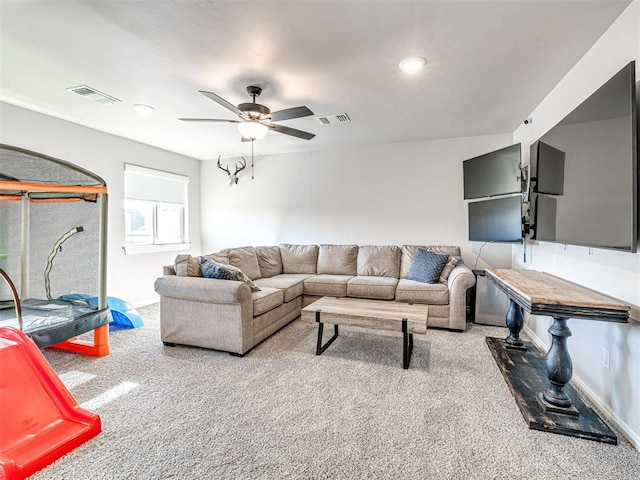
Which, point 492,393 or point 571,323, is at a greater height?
point 571,323

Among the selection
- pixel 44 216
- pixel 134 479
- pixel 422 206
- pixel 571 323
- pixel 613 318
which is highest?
pixel 422 206

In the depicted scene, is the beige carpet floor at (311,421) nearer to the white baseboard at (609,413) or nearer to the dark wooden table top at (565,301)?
the white baseboard at (609,413)

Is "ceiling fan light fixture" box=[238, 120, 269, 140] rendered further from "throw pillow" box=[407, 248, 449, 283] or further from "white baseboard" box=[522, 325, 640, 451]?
"white baseboard" box=[522, 325, 640, 451]

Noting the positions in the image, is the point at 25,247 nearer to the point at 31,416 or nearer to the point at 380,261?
the point at 31,416

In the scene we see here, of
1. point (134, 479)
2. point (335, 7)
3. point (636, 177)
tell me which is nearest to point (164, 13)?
point (335, 7)

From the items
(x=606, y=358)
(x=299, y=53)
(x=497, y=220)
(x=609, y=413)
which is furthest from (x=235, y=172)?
(x=609, y=413)

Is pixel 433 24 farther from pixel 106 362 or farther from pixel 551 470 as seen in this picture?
pixel 106 362

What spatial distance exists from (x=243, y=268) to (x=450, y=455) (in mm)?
3070

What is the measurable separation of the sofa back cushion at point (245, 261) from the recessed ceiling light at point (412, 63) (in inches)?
112

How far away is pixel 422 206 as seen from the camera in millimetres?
4602

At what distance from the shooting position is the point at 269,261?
459 cm

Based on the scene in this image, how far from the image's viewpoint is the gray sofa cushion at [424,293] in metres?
3.52

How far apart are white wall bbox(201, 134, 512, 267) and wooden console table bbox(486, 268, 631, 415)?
2.34 m

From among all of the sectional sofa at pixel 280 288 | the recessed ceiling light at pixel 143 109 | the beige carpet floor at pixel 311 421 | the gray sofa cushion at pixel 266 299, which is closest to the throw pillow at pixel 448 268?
the sectional sofa at pixel 280 288
